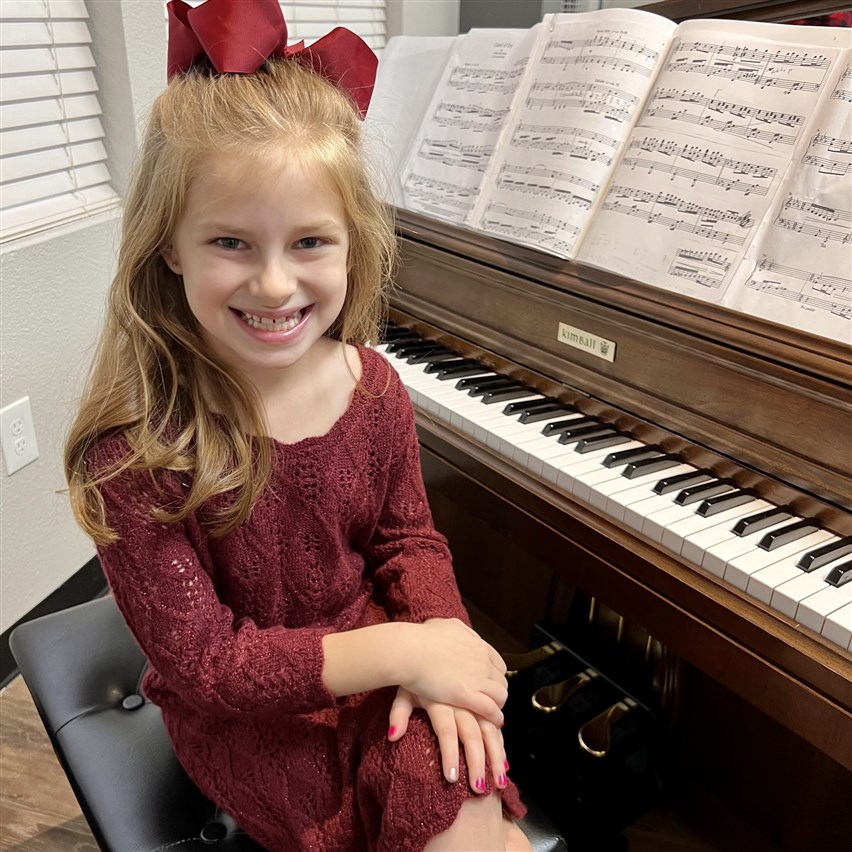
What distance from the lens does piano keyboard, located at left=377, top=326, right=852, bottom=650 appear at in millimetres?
975

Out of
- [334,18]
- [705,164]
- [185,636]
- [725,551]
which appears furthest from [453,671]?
[334,18]

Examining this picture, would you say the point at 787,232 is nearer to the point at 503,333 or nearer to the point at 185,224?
the point at 503,333

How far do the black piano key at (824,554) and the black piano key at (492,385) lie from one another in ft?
2.02

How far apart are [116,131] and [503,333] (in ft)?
3.60

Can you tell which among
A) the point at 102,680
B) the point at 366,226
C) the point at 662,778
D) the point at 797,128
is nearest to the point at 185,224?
the point at 366,226

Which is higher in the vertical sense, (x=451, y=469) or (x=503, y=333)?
(x=503, y=333)

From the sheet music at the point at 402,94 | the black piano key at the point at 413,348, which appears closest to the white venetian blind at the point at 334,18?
the sheet music at the point at 402,94

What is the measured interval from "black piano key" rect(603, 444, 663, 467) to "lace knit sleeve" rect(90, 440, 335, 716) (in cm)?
56

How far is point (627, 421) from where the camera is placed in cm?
134

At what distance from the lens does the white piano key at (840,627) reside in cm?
90

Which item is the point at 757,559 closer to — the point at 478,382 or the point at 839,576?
the point at 839,576

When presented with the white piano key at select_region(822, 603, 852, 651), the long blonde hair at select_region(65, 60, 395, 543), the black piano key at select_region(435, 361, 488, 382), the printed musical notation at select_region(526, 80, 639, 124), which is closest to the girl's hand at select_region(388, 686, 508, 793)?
the long blonde hair at select_region(65, 60, 395, 543)

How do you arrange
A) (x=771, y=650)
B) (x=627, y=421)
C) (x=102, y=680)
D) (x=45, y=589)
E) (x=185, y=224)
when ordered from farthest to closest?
(x=45, y=589)
(x=627, y=421)
(x=102, y=680)
(x=771, y=650)
(x=185, y=224)

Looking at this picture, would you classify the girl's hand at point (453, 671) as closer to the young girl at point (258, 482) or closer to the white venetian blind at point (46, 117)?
the young girl at point (258, 482)
